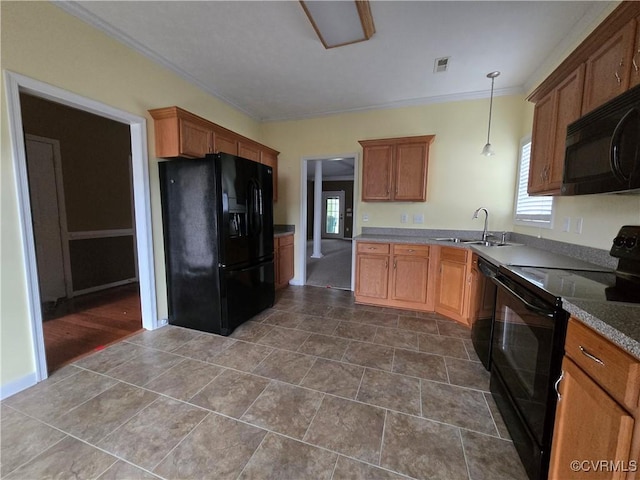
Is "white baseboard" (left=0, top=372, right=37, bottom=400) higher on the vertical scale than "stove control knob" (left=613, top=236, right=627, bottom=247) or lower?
lower

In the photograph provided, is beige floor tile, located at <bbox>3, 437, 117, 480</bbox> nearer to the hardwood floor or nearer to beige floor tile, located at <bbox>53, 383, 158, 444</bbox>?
beige floor tile, located at <bbox>53, 383, 158, 444</bbox>

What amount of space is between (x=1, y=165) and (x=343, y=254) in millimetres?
6427

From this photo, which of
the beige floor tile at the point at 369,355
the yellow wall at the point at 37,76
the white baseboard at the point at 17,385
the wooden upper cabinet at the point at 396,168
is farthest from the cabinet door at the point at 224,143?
the beige floor tile at the point at 369,355

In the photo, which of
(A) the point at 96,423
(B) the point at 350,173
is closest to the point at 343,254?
(B) the point at 350,173

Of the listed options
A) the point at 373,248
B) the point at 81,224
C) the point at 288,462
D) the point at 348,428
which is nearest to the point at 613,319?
the point at 348,428

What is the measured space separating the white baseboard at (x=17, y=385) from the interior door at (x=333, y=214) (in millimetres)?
9956

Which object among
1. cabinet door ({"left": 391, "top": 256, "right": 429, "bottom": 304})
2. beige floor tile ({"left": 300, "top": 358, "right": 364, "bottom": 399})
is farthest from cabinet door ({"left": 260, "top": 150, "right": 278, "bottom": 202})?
beige floor tile ({"left": 300, "top": 358, "right": 364, "bottom": 399})

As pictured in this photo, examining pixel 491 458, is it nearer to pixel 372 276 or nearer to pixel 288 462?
pixel 288 462

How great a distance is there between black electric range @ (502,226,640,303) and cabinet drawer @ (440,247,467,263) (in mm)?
1199

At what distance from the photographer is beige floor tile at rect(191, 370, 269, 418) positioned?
1.70m

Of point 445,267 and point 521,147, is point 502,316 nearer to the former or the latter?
point 445,267

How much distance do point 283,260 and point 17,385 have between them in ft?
9.61

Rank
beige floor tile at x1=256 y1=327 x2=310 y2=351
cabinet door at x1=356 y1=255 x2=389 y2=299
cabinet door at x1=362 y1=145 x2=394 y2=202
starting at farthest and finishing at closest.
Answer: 1. cabinet door at x1=362 y1=145 x2=394 y2=202
2. cabinet door at x1=356 y1=255 x2=389 y2=299
3. beige floor tile at x1=256 y1=327 x2=310 y2=351

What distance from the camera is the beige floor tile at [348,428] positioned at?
1407 millimetres
